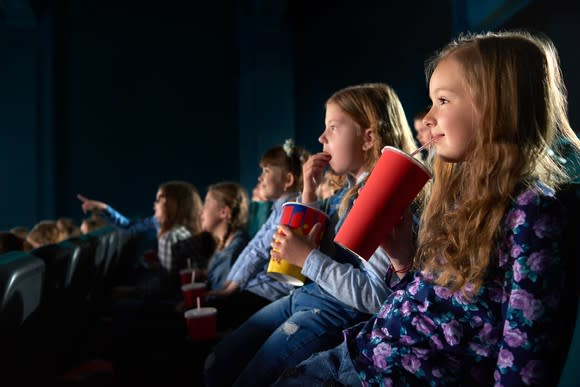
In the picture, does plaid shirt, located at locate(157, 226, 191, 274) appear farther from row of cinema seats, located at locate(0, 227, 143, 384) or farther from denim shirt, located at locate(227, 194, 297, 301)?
denim shirt, located at locate(227, 194, 297, 301)

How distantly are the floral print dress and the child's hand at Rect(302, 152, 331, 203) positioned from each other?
662 millimetres

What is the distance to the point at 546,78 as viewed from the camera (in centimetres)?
80

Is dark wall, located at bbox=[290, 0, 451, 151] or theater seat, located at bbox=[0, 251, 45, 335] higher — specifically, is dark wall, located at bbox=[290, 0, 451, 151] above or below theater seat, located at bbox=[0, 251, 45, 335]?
above

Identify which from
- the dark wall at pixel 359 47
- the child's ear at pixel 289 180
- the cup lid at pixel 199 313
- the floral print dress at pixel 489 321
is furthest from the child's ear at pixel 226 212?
the dark wall at pixel 359 47

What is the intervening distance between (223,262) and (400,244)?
5.17ft

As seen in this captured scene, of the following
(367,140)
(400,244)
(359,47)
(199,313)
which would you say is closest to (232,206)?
(199,313)

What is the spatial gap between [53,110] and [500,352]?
5791 mm

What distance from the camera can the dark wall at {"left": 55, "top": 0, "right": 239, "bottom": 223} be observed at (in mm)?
5688

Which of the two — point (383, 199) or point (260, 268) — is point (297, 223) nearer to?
point (383, 199)

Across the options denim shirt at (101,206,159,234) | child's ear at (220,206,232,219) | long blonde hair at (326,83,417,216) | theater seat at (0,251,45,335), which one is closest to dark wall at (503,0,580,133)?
long blonde hair at (326,83,417,216)

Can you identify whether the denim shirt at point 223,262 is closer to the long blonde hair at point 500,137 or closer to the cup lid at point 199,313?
the cup lid at point 199,313

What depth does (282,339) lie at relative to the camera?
1.21 metres

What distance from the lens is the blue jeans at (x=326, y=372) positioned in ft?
2.83

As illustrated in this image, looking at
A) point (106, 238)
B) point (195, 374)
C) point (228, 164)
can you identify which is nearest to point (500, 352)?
point (195, 374)
